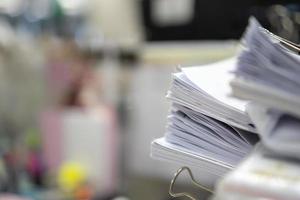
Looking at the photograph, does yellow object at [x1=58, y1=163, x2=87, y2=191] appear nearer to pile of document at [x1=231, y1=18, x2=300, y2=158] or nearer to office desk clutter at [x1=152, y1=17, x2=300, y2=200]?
office desk clutter at [x1=152, y1=17, x2=300, y2=200]

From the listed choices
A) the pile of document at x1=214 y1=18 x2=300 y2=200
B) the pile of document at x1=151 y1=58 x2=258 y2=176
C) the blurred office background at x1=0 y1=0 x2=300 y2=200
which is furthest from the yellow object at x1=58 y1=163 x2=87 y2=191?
the pile of document at x1=214 y1=18 x2=300 y2=200

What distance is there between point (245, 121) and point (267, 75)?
0.09 meters

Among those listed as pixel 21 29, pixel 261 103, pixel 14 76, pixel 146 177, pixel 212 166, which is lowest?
pixel 146 177

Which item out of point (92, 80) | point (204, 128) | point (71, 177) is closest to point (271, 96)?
point (204, 128)

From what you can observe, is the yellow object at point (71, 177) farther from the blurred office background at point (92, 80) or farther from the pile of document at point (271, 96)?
the pile of document at point (271, 96)

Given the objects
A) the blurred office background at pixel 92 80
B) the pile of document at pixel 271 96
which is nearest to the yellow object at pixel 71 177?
the blurred office background at pixel 92 80

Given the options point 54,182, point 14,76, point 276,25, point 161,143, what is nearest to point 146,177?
point 54,182

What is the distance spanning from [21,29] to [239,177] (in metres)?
1.74

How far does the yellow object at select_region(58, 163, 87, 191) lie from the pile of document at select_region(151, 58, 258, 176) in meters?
1.21

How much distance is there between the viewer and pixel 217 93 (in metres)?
0.47

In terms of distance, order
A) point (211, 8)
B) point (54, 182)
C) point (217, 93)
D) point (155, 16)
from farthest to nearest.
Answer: point (155, 16) < point (211, 8) < point (54, 182) < point (217, 93)

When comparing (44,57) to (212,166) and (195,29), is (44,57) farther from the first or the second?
(212,166)

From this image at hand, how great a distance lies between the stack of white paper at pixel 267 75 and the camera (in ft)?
1.20

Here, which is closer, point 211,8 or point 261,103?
point 261,103
